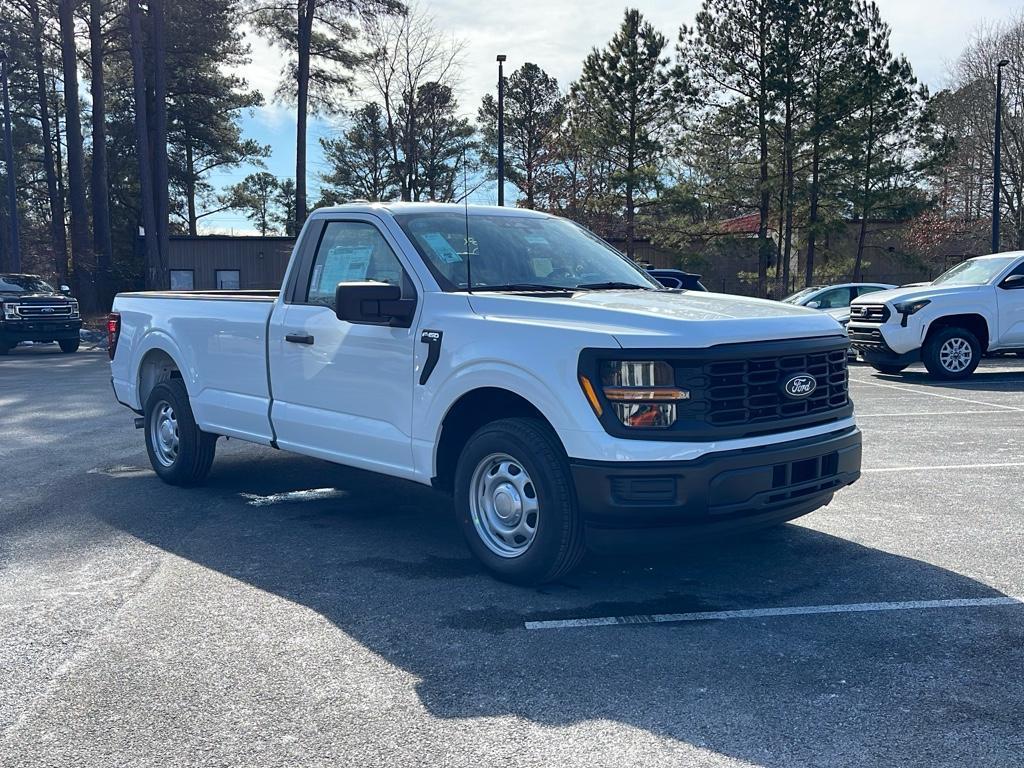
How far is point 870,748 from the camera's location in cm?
347

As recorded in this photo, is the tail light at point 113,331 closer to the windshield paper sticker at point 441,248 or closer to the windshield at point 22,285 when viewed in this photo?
the windshield paper sticker at point 441,248

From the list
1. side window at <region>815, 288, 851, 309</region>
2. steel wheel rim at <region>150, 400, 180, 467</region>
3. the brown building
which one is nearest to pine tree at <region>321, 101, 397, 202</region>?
the brown building

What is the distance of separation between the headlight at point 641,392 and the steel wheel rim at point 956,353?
12.4 metres

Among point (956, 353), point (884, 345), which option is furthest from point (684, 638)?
point (956, 353)

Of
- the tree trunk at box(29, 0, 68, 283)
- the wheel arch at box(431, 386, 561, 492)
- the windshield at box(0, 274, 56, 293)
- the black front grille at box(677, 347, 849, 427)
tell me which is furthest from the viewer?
the tree trunk at box(29, 0, 68, 283)

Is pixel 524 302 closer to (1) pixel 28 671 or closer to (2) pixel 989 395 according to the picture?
(1) pixel 28 671

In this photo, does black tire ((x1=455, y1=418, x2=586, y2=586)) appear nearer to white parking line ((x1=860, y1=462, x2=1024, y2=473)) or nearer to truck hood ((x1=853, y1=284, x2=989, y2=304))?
white parking line ((x1=860, y1=462, x2=1024, y2=473))

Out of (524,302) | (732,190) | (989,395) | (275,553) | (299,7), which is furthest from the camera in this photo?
(732,190)

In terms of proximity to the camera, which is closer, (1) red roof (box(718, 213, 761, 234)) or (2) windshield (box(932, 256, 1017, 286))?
(2) windshield (box(932, 256, 1017, 286))

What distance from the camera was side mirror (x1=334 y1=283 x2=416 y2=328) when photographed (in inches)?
219

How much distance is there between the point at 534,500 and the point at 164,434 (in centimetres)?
→ 405

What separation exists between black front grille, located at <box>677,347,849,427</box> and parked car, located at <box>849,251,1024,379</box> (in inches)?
440

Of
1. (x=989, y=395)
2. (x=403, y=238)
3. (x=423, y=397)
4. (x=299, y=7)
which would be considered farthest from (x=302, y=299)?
(x=299, y=7)

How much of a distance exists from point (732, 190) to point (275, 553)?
3607 cm
